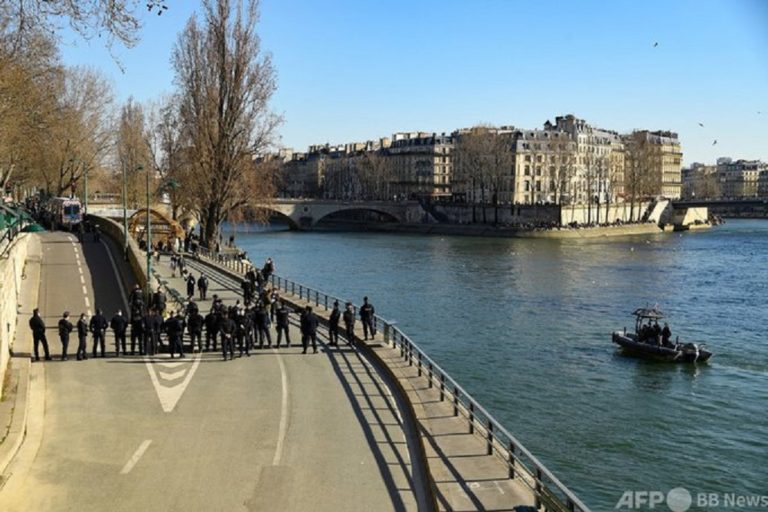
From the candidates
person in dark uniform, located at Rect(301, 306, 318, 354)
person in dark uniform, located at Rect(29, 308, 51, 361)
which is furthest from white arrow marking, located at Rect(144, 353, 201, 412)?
person in dark uniform, located at Rect(301, 306, 318, 354)

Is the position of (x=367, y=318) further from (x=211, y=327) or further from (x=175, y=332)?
(x=175, y=332)

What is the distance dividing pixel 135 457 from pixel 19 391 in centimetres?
449

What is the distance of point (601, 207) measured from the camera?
427 ft

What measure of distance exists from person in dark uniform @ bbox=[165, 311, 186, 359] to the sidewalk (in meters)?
3.10

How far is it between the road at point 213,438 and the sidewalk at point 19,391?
0.76ft

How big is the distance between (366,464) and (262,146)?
42142 mm

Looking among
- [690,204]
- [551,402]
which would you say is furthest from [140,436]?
[690,204]

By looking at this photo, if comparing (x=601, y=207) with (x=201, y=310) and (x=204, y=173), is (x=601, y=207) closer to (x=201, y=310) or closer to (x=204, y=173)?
(x=204, y=173)

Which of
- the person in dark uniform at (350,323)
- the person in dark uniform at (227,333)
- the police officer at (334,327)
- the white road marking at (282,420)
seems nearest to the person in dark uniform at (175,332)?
the person in dark uniform at (227,333)

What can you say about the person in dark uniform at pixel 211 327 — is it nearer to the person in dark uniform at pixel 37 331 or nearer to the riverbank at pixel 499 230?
the person in dark uniform at pixel 37 331

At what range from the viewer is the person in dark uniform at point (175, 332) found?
20.9 m

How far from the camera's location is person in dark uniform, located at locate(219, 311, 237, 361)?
2112 centimetres

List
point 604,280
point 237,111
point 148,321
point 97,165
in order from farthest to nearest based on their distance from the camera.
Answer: point 97,165 → point 604,280 → point 237,111 → point 148,321

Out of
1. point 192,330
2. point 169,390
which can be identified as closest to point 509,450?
point 169,390
